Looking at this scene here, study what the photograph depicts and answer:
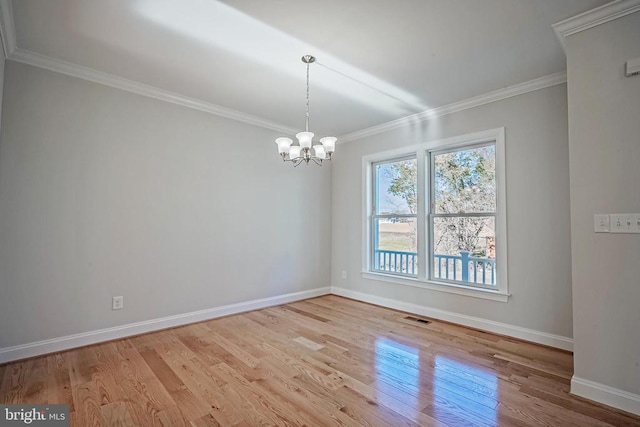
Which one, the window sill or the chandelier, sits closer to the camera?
the chandelier

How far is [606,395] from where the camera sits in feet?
6.66

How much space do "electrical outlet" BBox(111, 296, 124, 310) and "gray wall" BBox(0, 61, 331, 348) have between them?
0.15 feet

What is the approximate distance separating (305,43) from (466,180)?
8.07ft

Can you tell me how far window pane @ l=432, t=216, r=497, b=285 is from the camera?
138 inches

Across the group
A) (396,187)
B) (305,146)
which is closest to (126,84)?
(305,146)

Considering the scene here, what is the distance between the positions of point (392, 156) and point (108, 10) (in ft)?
11.3

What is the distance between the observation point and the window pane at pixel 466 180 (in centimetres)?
353

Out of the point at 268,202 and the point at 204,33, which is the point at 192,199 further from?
the point at 204,33

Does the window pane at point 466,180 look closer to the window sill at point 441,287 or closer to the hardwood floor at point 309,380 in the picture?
the window sill at point 441,287

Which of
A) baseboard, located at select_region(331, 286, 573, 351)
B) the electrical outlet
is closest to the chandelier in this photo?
the electrical outlet

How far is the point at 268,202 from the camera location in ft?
14.3

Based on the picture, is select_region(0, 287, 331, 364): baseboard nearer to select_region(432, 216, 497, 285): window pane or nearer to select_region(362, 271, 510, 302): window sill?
select_region(362, 271, 510, 302): window sill

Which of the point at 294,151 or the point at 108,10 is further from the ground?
the point at 108,10

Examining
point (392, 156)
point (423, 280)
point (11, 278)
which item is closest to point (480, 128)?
point (392, 156)
